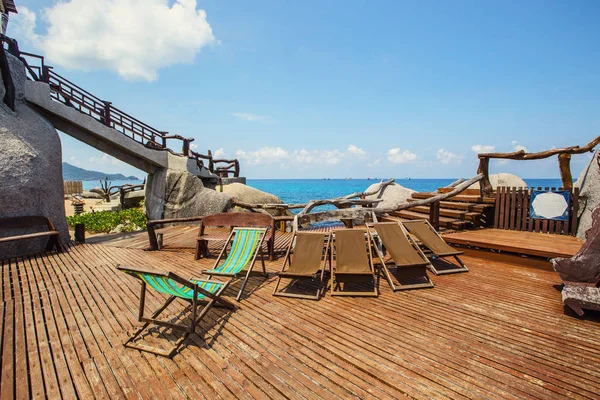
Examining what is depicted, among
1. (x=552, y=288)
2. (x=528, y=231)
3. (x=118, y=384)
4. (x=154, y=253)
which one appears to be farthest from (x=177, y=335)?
(x=528, y=231)

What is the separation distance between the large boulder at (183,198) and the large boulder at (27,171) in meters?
4.48

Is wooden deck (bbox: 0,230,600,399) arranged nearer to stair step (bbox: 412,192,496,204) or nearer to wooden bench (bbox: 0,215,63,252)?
wooden bench (bbox: 0,215,63,252)

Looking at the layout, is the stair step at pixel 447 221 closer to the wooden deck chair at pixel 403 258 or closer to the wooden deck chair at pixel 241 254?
the wooden deck chair at pixel 403 258

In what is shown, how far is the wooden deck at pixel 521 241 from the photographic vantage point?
5.70m

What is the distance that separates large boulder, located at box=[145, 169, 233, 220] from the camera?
13.0 meters

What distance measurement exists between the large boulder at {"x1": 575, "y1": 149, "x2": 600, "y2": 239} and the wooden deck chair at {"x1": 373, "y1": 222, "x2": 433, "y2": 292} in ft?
13.8

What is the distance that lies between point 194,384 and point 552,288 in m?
5.52

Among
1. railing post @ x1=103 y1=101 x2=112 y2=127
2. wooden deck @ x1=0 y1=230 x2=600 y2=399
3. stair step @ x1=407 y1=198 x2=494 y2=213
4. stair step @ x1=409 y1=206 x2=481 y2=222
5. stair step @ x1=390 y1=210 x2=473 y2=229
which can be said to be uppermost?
railing post @ x1=103 y1=101 x2=112 y2=127

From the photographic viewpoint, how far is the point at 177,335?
141 inches

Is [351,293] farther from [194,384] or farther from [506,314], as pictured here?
[194,384]

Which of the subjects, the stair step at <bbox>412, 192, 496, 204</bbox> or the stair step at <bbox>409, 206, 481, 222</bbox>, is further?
the stair step at <bbox>412, 192, 496, 204</bbox>

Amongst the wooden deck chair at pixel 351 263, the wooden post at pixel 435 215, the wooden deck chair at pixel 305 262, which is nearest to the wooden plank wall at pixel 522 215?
the wooden post at pixel 435 215

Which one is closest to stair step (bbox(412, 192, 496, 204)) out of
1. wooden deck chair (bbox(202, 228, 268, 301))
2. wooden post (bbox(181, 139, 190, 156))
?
wooden deck chair (bbox(202, 228, 268, 301))

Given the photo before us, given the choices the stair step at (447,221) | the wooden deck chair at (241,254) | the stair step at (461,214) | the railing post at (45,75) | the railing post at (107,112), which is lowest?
the wooden deck chair at (241,254)
